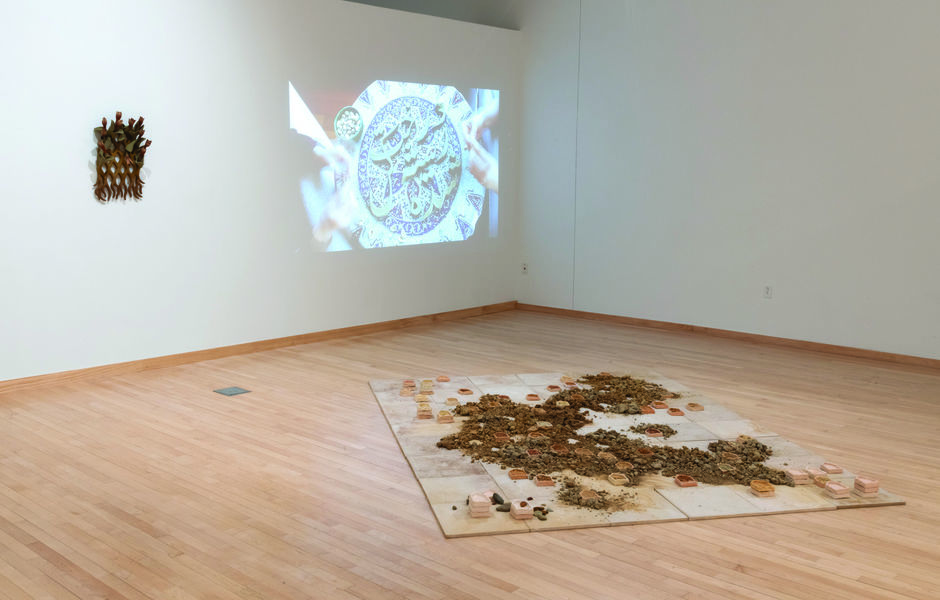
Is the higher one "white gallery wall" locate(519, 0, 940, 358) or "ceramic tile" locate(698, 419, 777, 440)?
"white gallery wall" locate(519, 0, 940, 358)

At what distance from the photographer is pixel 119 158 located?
5359 millimetres

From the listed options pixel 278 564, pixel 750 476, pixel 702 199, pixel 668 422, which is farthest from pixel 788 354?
pixel 278 564

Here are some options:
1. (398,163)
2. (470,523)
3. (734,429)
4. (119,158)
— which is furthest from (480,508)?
(398,163)

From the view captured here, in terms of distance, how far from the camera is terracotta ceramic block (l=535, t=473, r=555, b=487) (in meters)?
3.45

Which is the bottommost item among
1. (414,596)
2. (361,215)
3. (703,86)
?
(414,596)

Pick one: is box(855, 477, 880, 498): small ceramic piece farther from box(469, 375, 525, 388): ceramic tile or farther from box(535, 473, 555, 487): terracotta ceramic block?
box(469, 375, 525, 388): ceramic tile

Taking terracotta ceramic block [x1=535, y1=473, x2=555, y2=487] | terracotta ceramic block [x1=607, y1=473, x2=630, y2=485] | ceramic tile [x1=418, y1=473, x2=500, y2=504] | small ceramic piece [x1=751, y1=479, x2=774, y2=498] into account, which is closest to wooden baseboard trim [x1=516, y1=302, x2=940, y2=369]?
small ceramic piece [x1=751, y1=479, x2=774, y2=498]

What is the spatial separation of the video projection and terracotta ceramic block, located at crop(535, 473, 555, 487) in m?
3.72

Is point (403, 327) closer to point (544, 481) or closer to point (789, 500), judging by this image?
point (544, 481)

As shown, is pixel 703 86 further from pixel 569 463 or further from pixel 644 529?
pixel 644 529

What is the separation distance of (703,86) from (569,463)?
426cm

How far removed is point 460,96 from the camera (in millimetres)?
7527

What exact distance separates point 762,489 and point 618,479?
0.59m

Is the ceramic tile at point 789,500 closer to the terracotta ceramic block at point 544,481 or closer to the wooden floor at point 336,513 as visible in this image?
the wooden floor at point 336,513
